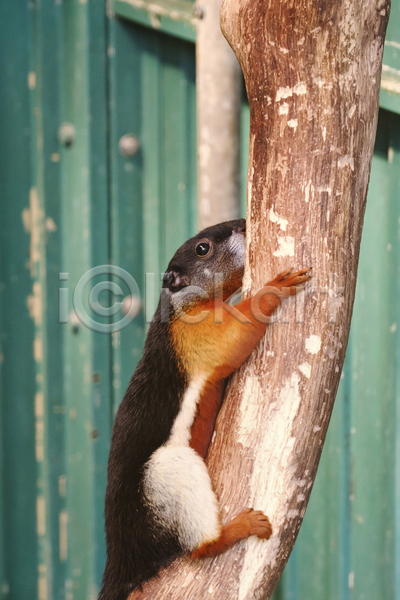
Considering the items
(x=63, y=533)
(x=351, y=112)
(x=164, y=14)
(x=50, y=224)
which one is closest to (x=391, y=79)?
(x=351, y=112)

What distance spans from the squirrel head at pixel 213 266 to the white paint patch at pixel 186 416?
0.80 feet

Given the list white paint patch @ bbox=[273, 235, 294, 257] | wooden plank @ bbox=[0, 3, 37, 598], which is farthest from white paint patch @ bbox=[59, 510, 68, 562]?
white paint patch @ bbox=[273, 235, 294, 257]

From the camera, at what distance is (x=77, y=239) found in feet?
8.86

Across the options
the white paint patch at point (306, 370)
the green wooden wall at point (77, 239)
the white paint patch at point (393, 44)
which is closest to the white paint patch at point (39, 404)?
the green wooden wall at point (77, 239)

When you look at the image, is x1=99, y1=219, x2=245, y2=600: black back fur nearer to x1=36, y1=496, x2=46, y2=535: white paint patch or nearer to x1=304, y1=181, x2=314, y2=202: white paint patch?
x1=304, y1=181, x2=314, y2=202: white paint patch

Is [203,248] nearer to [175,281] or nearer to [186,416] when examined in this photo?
[175,281]

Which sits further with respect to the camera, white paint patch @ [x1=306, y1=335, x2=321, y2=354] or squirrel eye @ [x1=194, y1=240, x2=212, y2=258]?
squirrel eye @ [x1=194, y1=240, x2=212, y2=258]

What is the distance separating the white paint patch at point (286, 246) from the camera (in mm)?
1082

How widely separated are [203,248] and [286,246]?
429 millimetres

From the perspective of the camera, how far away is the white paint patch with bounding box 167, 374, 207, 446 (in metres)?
1.31

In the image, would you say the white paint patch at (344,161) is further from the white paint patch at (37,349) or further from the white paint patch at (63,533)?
the white paint patch at (63,533)

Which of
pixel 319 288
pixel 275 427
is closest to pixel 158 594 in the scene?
pixel 275 427

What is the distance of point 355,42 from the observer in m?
1.04

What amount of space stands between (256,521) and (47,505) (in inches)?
84.9
